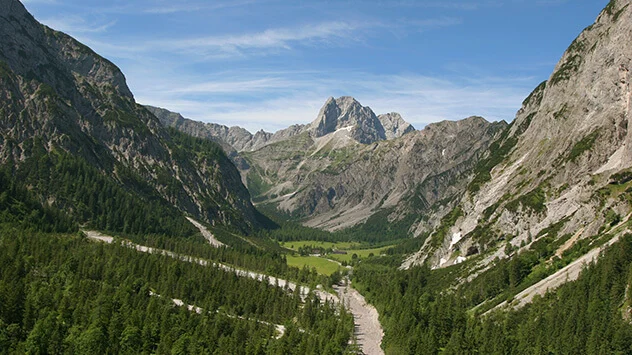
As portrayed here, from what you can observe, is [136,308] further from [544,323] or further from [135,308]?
[544,323]

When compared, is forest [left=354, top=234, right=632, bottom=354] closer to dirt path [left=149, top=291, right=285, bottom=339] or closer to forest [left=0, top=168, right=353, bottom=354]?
forest [left=0, top=168, right=353, bottom=354]

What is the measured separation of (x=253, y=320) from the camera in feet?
476

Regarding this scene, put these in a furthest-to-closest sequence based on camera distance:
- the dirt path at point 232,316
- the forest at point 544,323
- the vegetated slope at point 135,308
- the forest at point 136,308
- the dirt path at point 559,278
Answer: the dirt path at point 232,316 → the dirt path at point 559,278 → the vegetated slope at point 135,308 → the forest at point 136,308 → the forest at point 544,323

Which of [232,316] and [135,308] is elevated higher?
[135,308]

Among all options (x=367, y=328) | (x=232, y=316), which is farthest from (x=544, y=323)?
(x=232, y=316)

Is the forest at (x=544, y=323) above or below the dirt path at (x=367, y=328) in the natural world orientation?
above

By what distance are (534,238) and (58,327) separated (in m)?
138

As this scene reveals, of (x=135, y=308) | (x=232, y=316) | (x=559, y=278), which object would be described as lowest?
(x=232, y=316)

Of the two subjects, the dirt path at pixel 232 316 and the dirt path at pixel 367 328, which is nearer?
the dirt path at pixel 367 328

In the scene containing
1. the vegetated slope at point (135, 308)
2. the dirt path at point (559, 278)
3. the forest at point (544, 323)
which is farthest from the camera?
the dirt path at point (559, 278)

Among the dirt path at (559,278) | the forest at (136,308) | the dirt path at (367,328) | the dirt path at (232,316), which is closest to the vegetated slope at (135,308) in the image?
the forest at (136,308)

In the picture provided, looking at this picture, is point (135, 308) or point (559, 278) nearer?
point (135, 308)

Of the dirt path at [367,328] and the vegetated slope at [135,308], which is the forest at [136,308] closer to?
the vegetated slope at [135,308]

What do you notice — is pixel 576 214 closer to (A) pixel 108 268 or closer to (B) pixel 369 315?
(B) pixel 369 315
